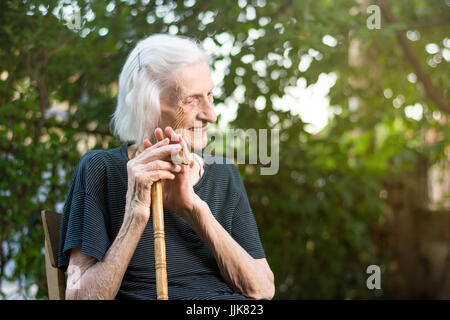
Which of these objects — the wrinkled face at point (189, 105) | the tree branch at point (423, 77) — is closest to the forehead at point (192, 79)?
the wrinkled face at point (189, 105)

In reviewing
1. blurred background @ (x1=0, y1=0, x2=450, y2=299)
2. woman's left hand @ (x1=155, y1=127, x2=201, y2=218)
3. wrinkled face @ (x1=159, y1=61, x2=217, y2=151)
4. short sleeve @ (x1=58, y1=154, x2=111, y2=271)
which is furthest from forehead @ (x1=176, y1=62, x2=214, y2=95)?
blurred background @ (x1=0, y1=0, x2=450, y2=299)

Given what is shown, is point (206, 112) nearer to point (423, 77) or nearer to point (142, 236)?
point (142, 236)

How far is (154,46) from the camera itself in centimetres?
182

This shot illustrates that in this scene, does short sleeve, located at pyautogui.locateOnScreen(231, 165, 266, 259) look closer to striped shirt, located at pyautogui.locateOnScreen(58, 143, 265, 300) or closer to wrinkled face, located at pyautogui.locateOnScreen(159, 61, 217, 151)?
striped shirt, located at pyautogui.locateOnScreen(58, 143, 265, 300)

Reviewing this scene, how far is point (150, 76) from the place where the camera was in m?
1.82

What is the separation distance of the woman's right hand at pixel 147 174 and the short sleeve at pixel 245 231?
17.3 inches

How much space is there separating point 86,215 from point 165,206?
0.25m

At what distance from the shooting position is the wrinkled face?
182cm

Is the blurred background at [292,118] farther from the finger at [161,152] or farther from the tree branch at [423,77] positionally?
the finger at [161,152]

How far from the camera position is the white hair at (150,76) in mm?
1817

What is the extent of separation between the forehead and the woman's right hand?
0.32 metres

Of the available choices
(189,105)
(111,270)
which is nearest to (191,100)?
(189,105)

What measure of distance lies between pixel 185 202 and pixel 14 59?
5.54ft
